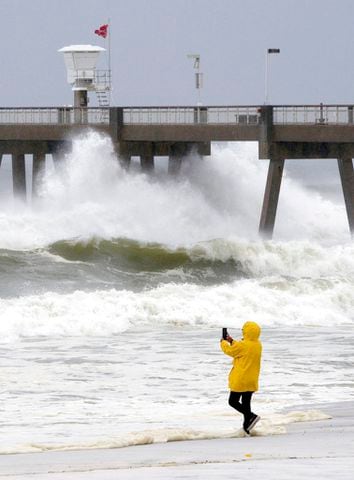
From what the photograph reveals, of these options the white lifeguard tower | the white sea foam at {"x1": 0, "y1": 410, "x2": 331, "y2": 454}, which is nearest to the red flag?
the white lifeguard tower

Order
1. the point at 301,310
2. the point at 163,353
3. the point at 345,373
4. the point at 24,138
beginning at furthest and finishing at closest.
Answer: the point at 24,138, the point at 301,310, the point at 163,353, the point at 345,373

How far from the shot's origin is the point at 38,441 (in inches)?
526

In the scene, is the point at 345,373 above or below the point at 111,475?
below

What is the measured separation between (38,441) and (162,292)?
14.6 metres

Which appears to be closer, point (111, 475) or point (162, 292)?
point (111, 475)

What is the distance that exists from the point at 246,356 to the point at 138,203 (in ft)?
85.6

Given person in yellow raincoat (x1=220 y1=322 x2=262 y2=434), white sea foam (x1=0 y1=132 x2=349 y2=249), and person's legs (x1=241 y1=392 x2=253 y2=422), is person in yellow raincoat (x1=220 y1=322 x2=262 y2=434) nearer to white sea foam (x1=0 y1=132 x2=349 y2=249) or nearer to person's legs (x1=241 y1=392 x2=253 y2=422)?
person's legs (x1=241 y1=392 x2=253 y2=422)

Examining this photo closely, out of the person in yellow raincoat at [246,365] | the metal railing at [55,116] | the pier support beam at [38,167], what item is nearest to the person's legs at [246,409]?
the person in yellow raincoat at [246,365]

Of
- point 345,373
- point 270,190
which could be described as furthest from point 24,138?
point 345,373

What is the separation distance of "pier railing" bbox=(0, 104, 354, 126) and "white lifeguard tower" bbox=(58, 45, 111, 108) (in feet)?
13.1

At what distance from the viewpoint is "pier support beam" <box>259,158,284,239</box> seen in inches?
1362

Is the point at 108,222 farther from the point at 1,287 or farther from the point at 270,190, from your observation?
the point at 1,287

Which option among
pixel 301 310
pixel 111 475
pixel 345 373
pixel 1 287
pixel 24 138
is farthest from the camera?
pixel 24 138

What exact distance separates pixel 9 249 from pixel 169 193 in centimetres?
706
